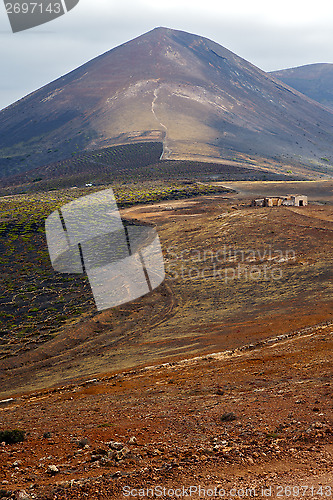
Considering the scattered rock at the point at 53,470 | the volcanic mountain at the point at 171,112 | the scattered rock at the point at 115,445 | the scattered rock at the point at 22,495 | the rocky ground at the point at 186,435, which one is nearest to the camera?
the scattered rock at the point at 22,495

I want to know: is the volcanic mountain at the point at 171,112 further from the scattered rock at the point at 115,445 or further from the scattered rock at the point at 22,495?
the scattered rock at the point at 22,495

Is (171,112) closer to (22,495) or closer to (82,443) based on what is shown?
(82,443)

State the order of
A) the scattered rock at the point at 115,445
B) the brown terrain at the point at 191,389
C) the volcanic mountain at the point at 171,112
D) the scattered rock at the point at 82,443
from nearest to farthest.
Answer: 1. the brown terrain at the point at 191,389
2. the scattered rock at the point at 115,445
3. the scattered rock at the point at 82,443
4. the volcanic mountain at the point at 171,112

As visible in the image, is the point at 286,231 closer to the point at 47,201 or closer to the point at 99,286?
the point at 99,286

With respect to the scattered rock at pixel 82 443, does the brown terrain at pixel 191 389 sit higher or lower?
lower

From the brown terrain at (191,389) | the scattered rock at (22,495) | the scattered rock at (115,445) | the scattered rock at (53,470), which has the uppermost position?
the scattered rock at (22,495)

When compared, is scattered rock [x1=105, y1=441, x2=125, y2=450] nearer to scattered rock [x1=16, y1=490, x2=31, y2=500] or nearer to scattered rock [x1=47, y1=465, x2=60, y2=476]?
scattered rock [x1=47, y1=465, x2=60, y2=476]

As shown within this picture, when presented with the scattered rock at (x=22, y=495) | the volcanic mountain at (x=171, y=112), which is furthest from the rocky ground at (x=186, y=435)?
the volcanic mountain at (x=171, y=112)

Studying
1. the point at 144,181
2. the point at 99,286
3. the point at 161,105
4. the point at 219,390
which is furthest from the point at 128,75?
the point at 219,390
